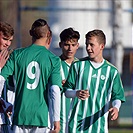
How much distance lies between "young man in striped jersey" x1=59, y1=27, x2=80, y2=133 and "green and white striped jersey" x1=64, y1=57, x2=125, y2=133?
27.8 inches

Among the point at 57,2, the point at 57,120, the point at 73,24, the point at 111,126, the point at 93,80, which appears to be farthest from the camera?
the point at 57,2

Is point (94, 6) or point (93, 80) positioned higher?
point (94, 6)

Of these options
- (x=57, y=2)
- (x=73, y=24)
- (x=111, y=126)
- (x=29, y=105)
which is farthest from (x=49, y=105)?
(x=57, y=2)

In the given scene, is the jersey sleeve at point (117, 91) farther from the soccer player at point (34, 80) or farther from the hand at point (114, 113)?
the soccer player at point (34, 80)

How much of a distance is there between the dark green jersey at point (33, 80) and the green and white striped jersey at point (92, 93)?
36.7 inches

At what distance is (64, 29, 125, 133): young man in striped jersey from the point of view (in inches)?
388

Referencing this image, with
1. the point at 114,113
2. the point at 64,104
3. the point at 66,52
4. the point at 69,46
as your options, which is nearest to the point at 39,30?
the point at 114,113

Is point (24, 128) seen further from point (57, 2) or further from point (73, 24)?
point (57, 2)

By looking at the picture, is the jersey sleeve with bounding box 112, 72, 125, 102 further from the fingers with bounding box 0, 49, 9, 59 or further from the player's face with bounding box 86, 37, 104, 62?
the fingers with bounding box 0, 49, 9, 59

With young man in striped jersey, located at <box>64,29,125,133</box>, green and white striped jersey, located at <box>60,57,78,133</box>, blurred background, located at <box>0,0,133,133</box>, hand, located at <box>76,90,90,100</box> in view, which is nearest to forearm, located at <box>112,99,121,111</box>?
young man in striped jersey, located at <box>64,29,125,133</box>

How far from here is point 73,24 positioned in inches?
1281

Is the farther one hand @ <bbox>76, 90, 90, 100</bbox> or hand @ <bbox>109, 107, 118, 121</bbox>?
hand @ <bbox>109, 107, 118, 121</bbox>

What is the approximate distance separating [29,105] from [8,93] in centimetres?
97

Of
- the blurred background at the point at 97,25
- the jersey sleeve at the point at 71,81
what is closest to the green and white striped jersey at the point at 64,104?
the jersey sleeve at the point at 71,81
